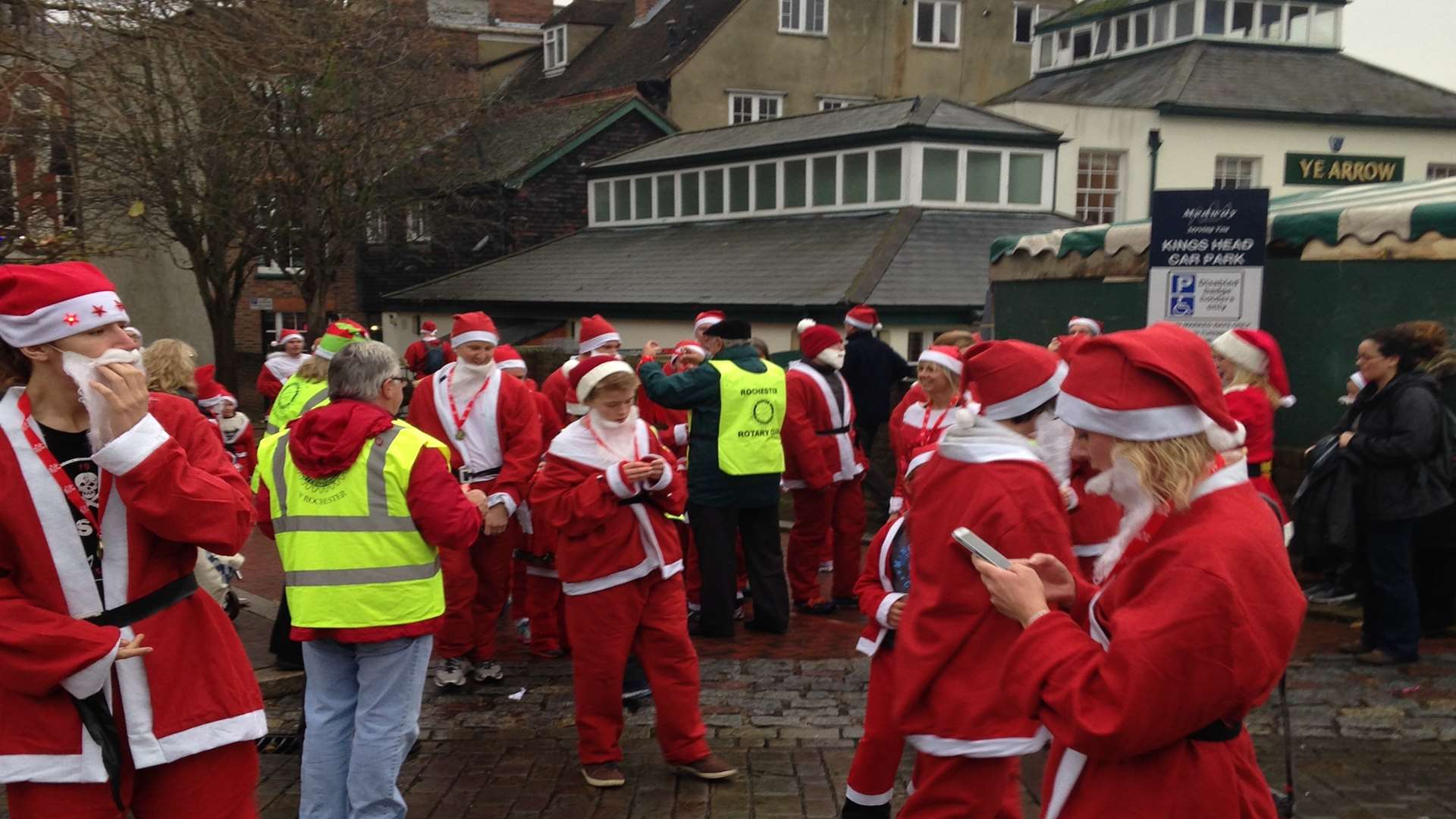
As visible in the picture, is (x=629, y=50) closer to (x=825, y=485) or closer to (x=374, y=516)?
(x=825, y=485)

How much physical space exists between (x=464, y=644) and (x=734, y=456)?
2.00 m

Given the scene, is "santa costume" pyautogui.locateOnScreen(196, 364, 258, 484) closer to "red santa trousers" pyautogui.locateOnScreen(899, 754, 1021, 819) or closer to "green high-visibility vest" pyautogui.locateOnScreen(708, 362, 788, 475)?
"green high-visibility vest" pyautogui.locateOnScreen(708, 362, 788, 475)

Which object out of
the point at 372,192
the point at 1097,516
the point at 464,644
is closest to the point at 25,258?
the point at 464,644

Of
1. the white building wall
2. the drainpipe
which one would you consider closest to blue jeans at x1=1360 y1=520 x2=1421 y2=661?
the white building wall

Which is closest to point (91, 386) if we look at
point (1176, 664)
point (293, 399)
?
point (1176, 664)

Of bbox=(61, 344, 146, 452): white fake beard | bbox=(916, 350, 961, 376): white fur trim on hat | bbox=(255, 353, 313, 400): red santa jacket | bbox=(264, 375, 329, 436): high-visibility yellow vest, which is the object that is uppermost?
bbox=(61, 344, 146, 452): white fake beard

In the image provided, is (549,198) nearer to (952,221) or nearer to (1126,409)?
(952,221)

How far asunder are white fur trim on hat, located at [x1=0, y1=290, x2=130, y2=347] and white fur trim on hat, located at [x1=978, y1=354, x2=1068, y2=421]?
237cm

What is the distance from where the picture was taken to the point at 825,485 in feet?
27.4

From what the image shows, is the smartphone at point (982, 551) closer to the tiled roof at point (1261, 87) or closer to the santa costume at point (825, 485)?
the santa costume at point (825, 485)

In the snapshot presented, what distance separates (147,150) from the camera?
63.8ft

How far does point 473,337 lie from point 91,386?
13.9 ft

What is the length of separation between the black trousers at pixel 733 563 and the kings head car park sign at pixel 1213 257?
137 inches

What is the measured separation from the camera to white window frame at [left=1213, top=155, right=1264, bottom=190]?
94.3 ft
